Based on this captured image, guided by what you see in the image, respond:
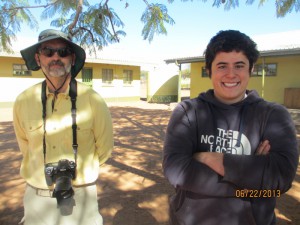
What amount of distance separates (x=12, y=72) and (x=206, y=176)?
56.7 feet

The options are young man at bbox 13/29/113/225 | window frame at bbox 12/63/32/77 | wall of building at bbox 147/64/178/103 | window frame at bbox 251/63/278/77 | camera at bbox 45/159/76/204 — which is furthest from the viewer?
wall of building at bbox 147/64/178/103

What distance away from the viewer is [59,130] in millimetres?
2043

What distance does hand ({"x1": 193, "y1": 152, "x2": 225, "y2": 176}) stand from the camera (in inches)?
63.6

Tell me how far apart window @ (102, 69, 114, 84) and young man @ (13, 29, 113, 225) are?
62.4 feet

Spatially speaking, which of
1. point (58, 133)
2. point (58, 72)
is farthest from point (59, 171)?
point (58, 72)

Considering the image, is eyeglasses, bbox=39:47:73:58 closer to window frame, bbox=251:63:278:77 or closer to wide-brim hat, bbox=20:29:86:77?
wide-brim hat, bbox=20:29:86:77

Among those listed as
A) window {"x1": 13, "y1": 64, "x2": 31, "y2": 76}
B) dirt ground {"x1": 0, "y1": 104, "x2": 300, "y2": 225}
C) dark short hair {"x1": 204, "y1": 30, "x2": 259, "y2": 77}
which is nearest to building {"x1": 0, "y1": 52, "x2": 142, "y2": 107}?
window {"x1": 13, "y1": 64, "x2": 31, "y2": 76}

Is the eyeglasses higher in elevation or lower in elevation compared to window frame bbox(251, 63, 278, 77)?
lower

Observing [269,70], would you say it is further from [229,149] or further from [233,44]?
[229,149]

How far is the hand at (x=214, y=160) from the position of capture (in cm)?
161

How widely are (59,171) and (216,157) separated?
1.03m

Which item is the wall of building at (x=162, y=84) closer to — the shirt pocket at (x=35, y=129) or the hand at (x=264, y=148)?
the shirt pocket at (x=35, y=129)

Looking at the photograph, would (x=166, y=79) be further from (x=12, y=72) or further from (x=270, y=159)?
(x=270, y=159)
